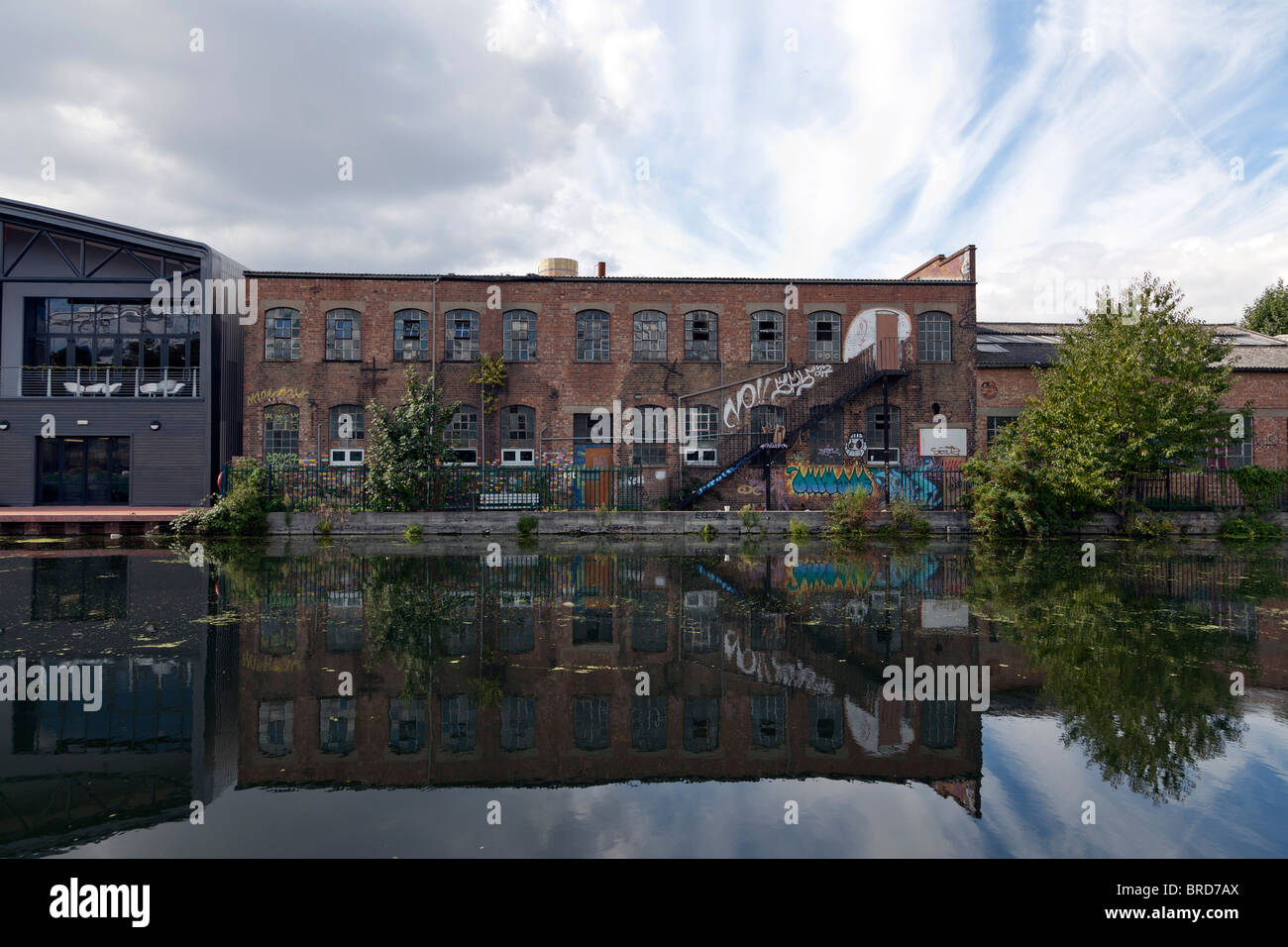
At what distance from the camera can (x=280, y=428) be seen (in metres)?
22.7

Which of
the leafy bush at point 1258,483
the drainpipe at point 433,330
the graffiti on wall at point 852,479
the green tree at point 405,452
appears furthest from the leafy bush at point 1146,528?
the drainpipe at point 433,330

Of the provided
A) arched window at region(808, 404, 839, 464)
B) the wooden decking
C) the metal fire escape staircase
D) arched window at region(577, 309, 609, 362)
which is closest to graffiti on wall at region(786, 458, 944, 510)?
arched window at region(808, 404, 839, 464)

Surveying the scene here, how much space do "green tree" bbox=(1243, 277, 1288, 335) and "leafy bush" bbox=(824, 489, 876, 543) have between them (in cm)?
3199

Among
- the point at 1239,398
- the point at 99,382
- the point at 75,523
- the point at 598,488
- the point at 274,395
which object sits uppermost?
the point at 99,382

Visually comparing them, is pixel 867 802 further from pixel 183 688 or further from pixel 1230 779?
pixel 183 688

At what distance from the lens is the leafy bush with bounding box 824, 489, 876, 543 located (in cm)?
1931

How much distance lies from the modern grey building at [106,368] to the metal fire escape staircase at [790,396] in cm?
1517

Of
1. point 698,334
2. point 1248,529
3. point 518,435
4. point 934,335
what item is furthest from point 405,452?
point 1248,529

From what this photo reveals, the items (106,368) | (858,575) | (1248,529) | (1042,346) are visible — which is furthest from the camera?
(1042,346)

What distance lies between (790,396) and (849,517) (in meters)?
5.41

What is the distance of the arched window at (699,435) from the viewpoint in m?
22.9

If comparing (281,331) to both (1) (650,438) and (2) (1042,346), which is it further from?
A: (2) (1042,346)

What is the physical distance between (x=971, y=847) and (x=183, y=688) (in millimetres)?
6139
